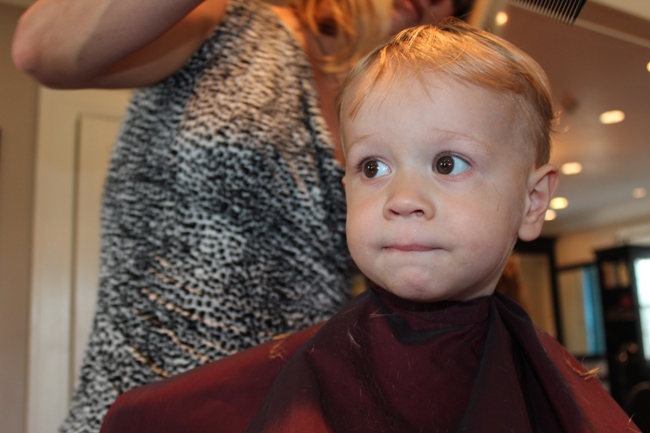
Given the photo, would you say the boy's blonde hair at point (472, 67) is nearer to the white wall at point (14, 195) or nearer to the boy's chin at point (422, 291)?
the boy's chin at point (422, 291)

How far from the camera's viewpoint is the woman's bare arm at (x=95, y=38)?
669mm

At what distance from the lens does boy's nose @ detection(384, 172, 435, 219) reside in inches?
21.1

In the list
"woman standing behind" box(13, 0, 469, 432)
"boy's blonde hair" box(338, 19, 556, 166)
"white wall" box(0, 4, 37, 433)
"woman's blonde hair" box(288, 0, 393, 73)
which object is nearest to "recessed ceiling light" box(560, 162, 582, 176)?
"white wall" box(0, 4, 37, 433)

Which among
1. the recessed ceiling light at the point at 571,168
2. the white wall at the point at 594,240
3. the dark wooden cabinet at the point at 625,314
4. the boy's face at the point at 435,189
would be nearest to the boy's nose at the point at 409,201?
the boy's face at the point at 435,189

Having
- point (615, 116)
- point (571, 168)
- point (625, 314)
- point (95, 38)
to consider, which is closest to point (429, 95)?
point (95, 38)

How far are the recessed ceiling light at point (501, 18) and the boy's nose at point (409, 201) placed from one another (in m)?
0.38

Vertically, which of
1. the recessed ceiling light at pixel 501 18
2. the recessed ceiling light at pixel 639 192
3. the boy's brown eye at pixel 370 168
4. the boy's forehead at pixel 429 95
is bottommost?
the recessed ceiling light at pixel 639 192

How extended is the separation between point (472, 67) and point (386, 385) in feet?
1.06

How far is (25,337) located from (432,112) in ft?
5.41

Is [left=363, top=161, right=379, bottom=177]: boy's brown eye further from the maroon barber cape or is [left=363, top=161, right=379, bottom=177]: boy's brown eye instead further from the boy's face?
the maroon barber cape

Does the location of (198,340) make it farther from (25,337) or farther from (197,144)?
(25,337)

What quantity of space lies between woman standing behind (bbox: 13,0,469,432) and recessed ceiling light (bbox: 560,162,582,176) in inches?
203

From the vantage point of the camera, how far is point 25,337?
70.4 inches

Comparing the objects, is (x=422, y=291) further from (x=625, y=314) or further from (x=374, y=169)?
(x=625, y=314)
